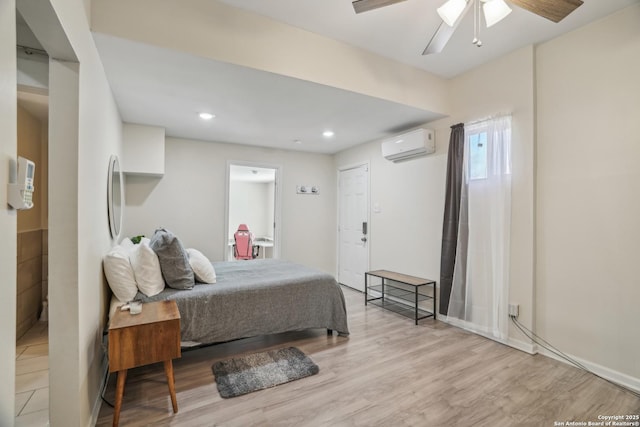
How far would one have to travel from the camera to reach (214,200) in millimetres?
4570

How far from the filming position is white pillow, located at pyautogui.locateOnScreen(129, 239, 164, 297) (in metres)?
2.37

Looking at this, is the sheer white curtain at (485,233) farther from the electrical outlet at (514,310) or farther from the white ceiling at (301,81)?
the white ceiling at (301,81)

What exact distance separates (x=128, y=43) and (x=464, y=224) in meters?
3.38

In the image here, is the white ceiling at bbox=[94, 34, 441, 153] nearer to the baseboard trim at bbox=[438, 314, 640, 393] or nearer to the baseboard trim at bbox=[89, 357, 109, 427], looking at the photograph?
the baseboard trim at bbox=[89, 357, 109, 427]

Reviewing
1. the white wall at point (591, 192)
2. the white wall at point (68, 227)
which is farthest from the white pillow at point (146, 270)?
the white wall at point (591, 192)

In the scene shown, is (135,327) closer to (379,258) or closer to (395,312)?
(395,312)

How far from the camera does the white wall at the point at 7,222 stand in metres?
0.78

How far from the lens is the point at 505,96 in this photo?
2928 millimetres

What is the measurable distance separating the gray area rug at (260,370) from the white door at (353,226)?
94.0 inches

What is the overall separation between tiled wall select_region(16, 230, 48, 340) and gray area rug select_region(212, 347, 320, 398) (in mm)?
2034

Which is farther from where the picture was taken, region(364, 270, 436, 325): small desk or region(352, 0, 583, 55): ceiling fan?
region(364, 270, 436, 325): small desk

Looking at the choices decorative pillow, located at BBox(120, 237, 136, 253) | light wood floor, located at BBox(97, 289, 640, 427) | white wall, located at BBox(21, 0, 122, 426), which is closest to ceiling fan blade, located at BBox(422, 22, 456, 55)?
white wall, located at BBox(21, 0, 122, 426)

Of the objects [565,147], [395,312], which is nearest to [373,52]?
[565,147]

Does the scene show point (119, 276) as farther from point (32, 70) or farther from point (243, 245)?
point (243, 245)
